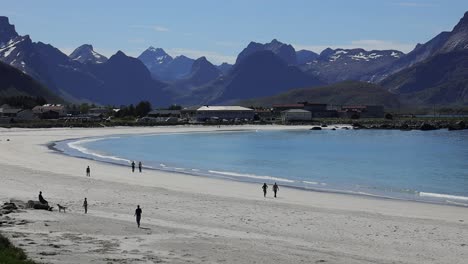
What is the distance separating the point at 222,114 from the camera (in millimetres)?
192500

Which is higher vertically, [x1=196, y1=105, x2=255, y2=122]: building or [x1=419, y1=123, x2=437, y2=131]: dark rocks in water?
A: [x1=196, y1=105, x2=255, y2=122]: building

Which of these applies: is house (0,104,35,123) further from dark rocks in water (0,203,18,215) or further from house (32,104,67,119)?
dark rocks in water (0,203,18,215)

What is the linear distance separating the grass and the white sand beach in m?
0.78

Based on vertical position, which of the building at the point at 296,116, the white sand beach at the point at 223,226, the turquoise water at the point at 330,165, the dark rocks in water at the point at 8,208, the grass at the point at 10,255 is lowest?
the turquoise water at the point at 330,165

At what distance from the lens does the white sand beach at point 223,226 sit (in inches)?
828

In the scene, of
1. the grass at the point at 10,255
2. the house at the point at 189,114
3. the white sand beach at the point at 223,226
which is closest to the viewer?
the grass at the point at 10,255

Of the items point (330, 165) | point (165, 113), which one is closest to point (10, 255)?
point (330, 165)

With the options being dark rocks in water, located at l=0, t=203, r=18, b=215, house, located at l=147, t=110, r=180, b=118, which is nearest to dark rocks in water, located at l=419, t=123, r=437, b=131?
house, located at l=147, t=110, r=180, b=118

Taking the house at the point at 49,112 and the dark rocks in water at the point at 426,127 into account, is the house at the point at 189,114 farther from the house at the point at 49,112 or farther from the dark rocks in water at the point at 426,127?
the dark rocks in water at the point at 426,127

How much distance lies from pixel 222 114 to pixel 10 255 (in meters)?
176

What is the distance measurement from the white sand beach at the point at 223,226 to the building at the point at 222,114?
145 m

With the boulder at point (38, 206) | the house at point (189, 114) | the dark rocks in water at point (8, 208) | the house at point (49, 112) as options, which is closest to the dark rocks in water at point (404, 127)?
the house at point (189, 114)

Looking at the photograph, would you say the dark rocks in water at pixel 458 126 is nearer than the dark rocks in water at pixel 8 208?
No

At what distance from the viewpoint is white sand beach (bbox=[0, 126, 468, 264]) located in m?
21.0
